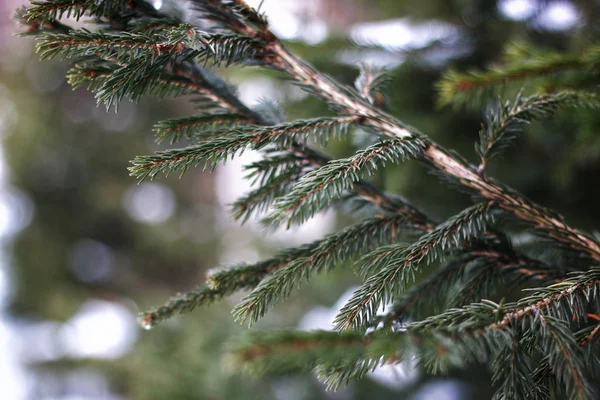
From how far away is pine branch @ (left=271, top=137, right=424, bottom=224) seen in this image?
504mm

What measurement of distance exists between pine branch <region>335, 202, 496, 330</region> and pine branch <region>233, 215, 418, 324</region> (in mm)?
57

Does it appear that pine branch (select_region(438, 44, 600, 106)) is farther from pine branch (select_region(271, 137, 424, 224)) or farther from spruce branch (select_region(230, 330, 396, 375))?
spruce branch (select_region(230, 330, 396, 375))

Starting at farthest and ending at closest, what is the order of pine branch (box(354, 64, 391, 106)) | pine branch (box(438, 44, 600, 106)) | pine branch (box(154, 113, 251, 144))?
pine branch (box(438, 44, 600, 106)), pine branch (box(354, 64, 391, 106)), pine branch (box(154, 113, 251, 144))

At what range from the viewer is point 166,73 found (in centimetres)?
61

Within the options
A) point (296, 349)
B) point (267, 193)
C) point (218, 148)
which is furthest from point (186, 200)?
point (296, 349)

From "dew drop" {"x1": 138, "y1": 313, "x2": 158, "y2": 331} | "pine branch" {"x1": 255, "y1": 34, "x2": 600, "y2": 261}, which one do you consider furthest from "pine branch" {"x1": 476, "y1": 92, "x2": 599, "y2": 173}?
"dew drop" {"x1": 138, "y1": 313, "x2": 158, "y2": 331}

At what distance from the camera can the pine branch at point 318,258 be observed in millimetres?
538

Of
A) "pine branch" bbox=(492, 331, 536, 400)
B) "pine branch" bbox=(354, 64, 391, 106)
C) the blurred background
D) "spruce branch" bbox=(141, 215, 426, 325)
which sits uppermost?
the blurred background

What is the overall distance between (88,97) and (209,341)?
3117mm

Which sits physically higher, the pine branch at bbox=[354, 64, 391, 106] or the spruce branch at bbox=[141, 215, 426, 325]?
the pine branch at bbox=[354, 64, 391, 106]

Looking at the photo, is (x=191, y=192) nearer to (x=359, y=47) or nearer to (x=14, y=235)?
(x=14, y=235)

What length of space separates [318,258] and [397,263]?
12cm

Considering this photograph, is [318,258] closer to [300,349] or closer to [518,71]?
[300,349]

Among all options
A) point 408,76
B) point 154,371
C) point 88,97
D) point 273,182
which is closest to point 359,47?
point 408,76
